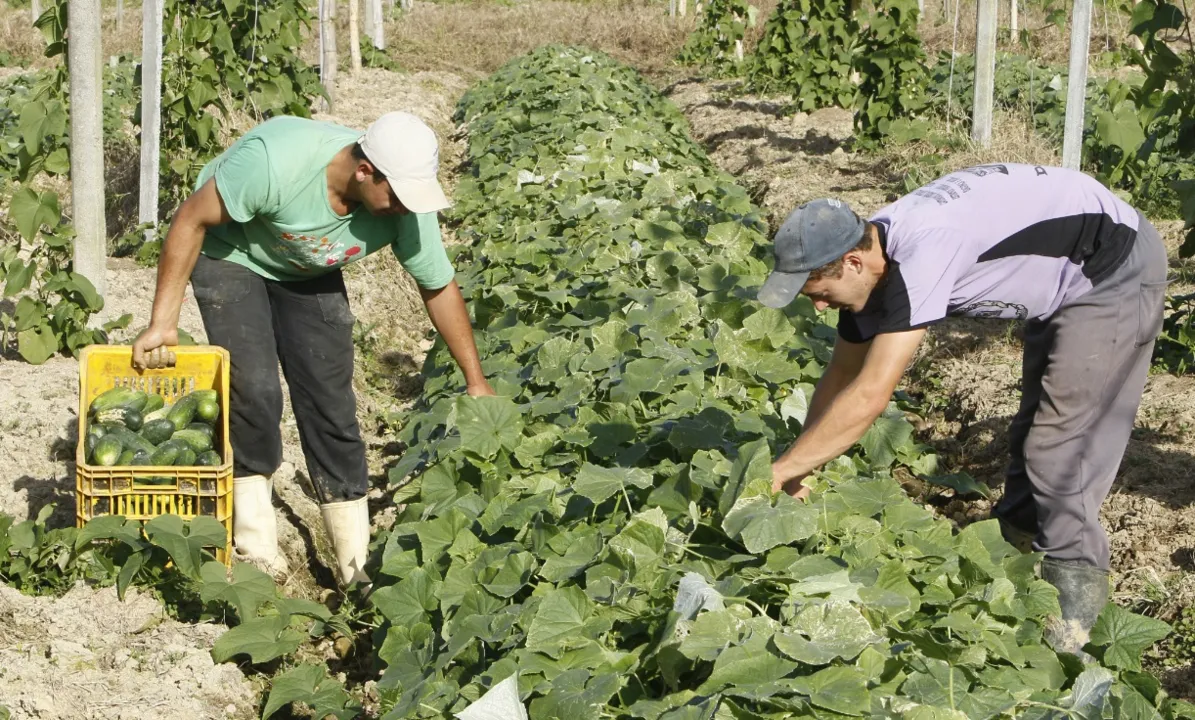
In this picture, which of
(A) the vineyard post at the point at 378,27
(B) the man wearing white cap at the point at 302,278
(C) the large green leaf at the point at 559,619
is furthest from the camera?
(A) the vineyard post at the point at 378,27

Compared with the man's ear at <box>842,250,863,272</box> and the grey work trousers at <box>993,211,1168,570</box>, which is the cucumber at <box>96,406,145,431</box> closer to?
the man's ear at <box>842,250,863,272</box>

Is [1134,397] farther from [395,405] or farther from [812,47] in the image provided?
[812,47]

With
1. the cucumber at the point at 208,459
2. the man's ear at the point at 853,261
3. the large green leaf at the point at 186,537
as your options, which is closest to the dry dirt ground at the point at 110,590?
the large green leaf at the point at 186,537

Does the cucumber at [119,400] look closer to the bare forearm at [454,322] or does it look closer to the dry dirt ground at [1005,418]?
the bare forearm at [454,322]

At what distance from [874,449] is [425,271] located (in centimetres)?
147

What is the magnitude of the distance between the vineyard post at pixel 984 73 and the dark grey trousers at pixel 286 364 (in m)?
6.51

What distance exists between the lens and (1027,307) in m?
3.42

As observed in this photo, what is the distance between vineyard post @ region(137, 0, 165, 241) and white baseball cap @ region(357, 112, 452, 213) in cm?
438

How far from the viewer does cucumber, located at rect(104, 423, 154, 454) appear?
381 cm

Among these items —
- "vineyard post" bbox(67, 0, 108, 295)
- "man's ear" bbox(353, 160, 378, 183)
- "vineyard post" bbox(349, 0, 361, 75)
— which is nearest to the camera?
"man's ear" bbox(353, 160, 378, 183)

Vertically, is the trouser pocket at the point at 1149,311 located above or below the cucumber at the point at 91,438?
above

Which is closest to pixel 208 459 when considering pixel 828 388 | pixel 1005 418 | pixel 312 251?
pixel 312 251

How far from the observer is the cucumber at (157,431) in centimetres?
388

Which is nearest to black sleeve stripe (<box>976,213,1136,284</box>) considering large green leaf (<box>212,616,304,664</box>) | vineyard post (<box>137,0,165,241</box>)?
large green leaf (<box>212,616,304,664</box>)
